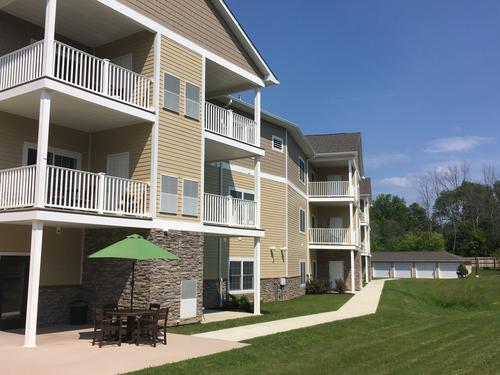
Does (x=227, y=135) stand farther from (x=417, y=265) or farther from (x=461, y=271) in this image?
(x=417, y=265)

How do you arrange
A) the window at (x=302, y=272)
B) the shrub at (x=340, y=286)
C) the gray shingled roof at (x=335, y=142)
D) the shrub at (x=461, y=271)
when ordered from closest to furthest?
the window at (x=302, y=272), the shrub at (x=340, y=286), the gray shingled roof at (x=335, y=142), the shrub at (x=461, y=271)

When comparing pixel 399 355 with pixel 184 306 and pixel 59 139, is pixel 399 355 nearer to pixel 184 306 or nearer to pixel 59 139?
pixel 184 306

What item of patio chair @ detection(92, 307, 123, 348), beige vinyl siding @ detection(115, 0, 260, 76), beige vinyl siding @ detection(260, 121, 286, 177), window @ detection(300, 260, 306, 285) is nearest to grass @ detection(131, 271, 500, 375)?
patio chair @ detection(92, 307, 123, 348)

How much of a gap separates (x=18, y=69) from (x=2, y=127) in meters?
1.87

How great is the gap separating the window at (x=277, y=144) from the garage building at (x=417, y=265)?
4462 cm

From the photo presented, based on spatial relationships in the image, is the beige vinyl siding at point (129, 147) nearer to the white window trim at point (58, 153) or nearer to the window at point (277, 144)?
the white window trim at point (58, 153)

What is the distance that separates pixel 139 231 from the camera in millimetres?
15391

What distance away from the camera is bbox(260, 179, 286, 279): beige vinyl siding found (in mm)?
25922

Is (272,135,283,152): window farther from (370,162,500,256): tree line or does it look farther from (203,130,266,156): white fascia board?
(370,162,500,256): tree line

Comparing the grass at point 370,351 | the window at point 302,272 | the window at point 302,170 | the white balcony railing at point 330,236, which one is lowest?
the grass at point 370,351

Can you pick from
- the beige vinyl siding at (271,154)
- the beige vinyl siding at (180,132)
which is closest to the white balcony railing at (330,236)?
the beige vinyl siding at (271,154)

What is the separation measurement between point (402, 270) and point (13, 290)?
197 ft

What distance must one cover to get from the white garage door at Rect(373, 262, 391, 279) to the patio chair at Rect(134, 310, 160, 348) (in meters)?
60.6

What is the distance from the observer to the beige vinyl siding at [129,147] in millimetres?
15766
